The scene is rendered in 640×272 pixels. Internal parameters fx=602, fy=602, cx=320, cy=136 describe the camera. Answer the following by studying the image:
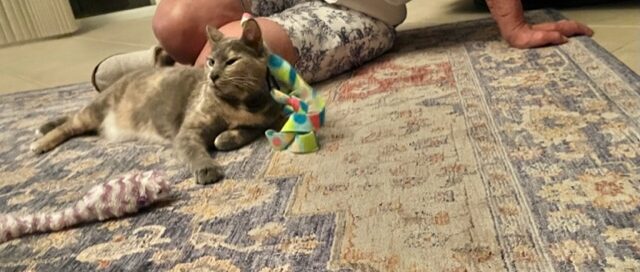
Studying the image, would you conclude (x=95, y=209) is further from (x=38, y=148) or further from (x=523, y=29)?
(x=523, y=29)

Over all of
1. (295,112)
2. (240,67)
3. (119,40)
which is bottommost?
(119,40)

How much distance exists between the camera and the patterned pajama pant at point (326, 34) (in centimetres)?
178

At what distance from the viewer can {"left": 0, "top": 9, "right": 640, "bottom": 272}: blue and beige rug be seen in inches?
33.6

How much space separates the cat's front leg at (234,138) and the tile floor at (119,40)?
0.97m

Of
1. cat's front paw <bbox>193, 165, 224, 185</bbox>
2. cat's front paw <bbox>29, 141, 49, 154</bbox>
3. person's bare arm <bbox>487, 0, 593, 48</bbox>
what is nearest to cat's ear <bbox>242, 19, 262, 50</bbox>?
cat's front paw <bbox>193, 165, 224, 185</bbox>

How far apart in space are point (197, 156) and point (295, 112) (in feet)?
0.77

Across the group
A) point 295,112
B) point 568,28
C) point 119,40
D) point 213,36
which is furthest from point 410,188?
point 119,40

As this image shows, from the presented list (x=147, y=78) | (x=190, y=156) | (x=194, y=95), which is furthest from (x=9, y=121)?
(x=190, y=156)

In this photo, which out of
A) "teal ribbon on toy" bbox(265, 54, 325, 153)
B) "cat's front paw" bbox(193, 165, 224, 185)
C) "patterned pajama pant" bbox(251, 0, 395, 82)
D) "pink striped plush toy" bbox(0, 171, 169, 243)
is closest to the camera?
"pink striped plush toy" bbox(0, 171, 169, 243)

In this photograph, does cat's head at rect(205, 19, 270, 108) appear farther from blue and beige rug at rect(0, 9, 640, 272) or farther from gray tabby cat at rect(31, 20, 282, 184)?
blue and beige rug at rect(0, 9, 640, 272)

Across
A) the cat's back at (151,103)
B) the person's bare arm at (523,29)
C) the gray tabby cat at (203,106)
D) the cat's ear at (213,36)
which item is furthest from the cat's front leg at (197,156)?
the person's bare arm at (523,29)

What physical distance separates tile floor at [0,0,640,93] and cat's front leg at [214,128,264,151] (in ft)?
3.19

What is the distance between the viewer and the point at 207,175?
1.21 m

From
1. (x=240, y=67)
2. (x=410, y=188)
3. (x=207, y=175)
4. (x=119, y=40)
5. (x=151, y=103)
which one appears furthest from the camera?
(x=119, y=40)
